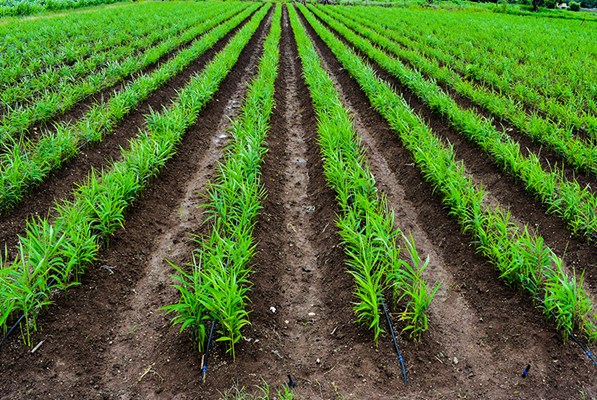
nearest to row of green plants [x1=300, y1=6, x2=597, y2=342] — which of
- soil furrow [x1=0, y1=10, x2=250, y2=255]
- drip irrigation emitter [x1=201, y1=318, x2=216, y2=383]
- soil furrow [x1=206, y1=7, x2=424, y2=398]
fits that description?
soil furrow [x1=206, y1=7, x2=424, y2=398]

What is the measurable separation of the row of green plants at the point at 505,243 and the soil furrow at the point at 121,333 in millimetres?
2470

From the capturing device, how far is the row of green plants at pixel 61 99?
5758 mm

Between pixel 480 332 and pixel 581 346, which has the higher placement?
pixel 581 346

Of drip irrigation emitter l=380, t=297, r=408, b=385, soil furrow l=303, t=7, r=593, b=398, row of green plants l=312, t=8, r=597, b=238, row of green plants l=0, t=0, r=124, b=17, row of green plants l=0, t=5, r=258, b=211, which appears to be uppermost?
row of green plants l=0, t=0, r=124, b=17

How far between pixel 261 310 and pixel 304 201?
1.89 meters

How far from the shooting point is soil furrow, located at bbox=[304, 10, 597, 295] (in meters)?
3.56

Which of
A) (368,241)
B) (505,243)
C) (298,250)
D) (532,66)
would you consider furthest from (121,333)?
(532,66)

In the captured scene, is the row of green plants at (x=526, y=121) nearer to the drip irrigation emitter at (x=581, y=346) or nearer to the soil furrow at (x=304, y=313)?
the drip irrigation emitter at (x=581, y=346)

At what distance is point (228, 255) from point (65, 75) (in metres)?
7.84

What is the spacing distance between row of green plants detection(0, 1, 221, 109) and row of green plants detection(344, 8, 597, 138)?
27.6 ft

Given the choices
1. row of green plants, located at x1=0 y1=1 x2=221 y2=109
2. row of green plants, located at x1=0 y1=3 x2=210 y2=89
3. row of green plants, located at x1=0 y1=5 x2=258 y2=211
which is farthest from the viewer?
row of green plants, located at x1=0 y1=3 x2=210 y2=89

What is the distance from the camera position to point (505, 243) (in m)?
3.39

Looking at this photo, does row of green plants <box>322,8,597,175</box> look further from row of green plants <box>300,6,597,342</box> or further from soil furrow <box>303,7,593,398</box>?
soil furrow <box>303,7,593,398</box>

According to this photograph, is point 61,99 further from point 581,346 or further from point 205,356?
point 581,346
